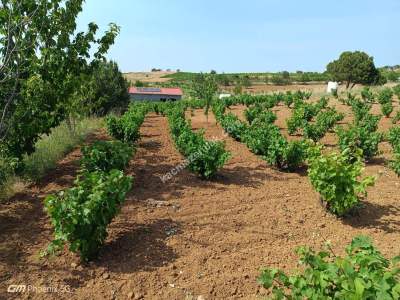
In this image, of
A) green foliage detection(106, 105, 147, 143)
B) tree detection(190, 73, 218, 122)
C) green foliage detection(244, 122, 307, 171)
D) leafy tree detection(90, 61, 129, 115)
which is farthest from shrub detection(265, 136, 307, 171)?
leafy tree detection(90, 61, 129, 115)

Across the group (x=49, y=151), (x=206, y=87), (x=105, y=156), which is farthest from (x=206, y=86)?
(x=105, y=156)

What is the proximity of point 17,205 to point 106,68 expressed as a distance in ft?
65.6

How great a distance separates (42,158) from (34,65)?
2513mm

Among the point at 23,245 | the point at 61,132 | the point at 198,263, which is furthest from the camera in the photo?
the point at 61,132

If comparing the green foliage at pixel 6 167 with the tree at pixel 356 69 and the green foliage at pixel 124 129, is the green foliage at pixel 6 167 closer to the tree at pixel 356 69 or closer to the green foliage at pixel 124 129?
the green foliage at pixel 124 129

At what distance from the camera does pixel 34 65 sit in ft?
19.9

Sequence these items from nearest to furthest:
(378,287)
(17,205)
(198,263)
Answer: (378,287)
(198,263)
(17,205)

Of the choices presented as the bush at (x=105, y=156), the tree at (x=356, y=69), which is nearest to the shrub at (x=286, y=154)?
the bush at (x=105, y=156)

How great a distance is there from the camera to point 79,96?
12.3m

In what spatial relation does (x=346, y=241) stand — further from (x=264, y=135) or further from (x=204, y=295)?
(x=264, y=135)

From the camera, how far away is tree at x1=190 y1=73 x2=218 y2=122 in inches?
690

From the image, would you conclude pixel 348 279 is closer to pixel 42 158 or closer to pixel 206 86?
pixel 42 158

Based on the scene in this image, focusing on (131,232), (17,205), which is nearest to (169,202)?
(131,232)

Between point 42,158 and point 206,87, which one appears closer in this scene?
point 42,158
